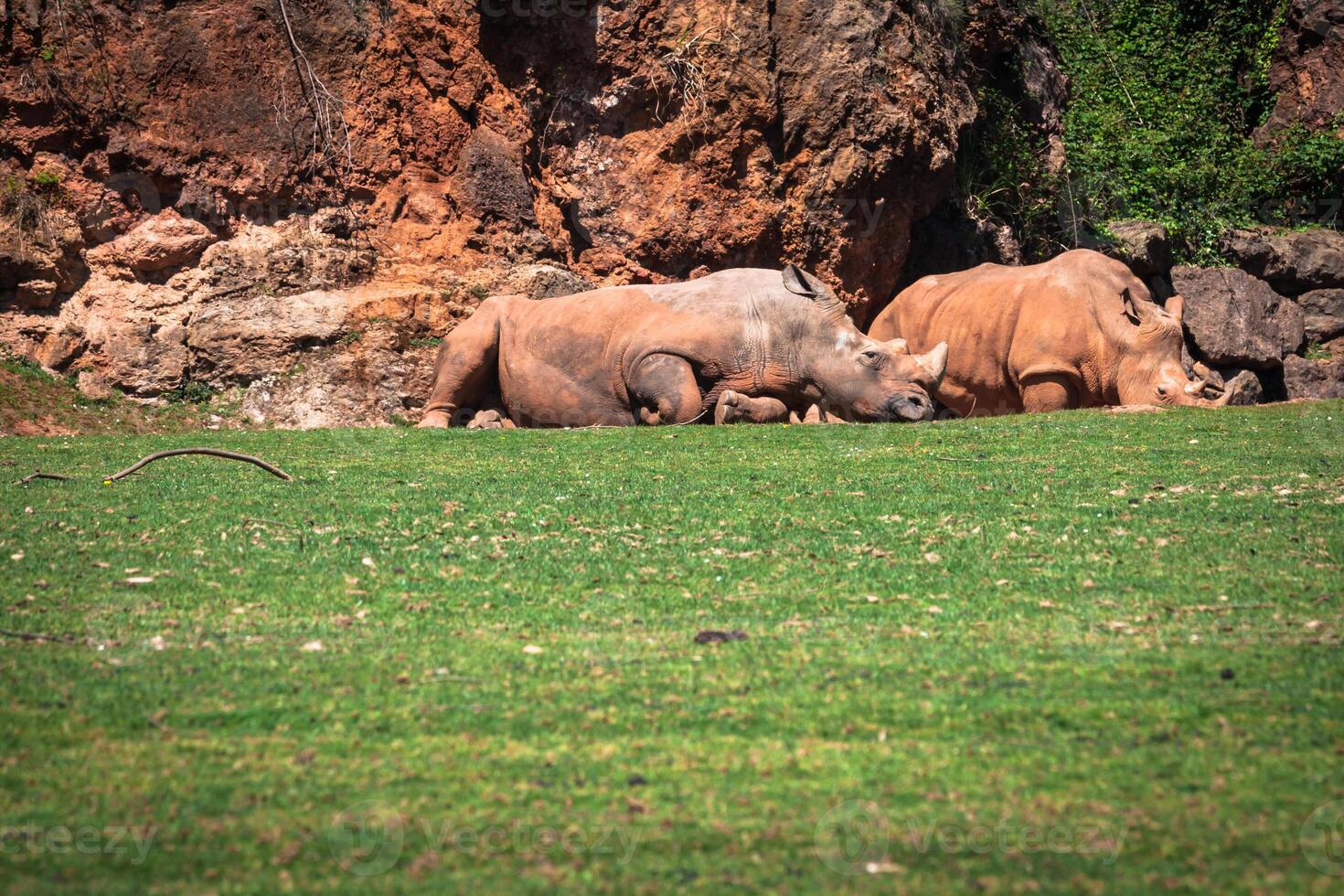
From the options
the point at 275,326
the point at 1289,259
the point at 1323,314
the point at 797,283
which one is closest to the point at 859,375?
the point at 797,283

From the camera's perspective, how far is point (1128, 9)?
2117cm

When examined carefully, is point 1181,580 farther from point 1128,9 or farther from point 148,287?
point 1128,9

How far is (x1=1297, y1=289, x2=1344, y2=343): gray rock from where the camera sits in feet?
57.9

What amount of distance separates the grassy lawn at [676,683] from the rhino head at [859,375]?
4.00m

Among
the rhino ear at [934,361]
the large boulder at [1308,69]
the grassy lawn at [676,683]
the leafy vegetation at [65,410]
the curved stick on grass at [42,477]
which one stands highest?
the large boulder at [1308,69]

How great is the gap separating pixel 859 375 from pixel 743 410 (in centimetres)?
108

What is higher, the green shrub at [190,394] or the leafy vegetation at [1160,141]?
the leafy vegetation at [1160,141]

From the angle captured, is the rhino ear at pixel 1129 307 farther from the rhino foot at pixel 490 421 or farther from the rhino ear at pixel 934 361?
the rhino foot at pixel 490 421

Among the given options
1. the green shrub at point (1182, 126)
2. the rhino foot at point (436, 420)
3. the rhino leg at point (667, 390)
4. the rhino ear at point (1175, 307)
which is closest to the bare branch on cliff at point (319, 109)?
the rhino foot at point (436, 420)

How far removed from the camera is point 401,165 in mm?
14820

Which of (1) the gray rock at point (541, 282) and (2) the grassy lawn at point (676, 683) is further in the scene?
(1) the gray rock at point (541, 282)

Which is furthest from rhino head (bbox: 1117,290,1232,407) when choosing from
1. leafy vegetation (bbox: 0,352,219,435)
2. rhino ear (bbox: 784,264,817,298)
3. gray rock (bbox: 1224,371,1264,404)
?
leafy vegetation (bbox: 0,352,219,435)

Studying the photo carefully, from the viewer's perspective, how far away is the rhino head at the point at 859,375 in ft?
39.4

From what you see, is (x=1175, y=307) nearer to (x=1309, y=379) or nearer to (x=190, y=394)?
(x=1309, y=379)
